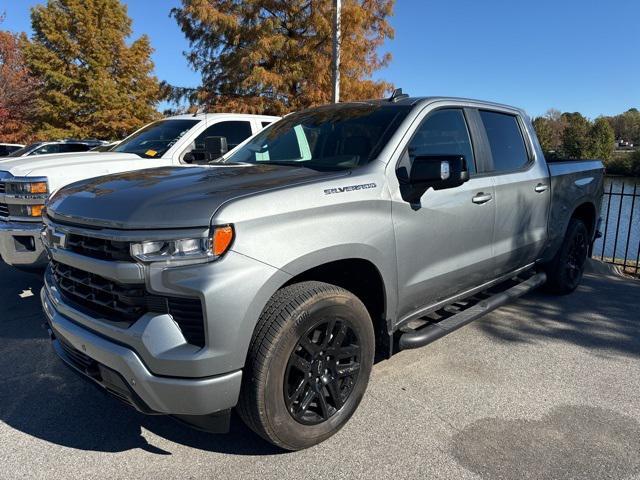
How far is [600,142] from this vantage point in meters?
25.6

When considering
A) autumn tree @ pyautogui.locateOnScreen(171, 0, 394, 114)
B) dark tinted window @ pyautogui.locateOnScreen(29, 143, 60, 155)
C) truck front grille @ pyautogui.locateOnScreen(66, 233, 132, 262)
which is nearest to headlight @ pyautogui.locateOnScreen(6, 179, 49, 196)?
truck front grille @ pyautogui.locateOnScreen(66, 233, 132, 262)

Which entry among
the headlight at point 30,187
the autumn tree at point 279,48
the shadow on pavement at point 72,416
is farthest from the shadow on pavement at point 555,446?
the autumn tree at point 279,48

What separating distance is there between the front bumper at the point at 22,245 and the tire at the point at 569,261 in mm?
5102

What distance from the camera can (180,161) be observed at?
20.1 ft

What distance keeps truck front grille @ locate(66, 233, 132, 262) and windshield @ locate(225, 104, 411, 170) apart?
131 cm

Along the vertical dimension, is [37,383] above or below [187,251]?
below

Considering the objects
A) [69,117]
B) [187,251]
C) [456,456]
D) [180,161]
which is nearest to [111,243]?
[187,251]

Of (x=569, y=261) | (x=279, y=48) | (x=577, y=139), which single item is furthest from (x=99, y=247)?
(x=577, y=139)

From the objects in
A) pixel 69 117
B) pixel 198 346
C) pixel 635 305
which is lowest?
pixel 635 305

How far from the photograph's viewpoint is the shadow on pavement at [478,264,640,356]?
4332 mm

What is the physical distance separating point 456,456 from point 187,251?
181 cm

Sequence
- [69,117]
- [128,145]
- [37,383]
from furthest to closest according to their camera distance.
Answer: [69,117]
[128,145]
[37,383]

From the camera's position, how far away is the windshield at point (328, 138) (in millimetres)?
3172

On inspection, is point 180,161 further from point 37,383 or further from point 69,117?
point 69,117
